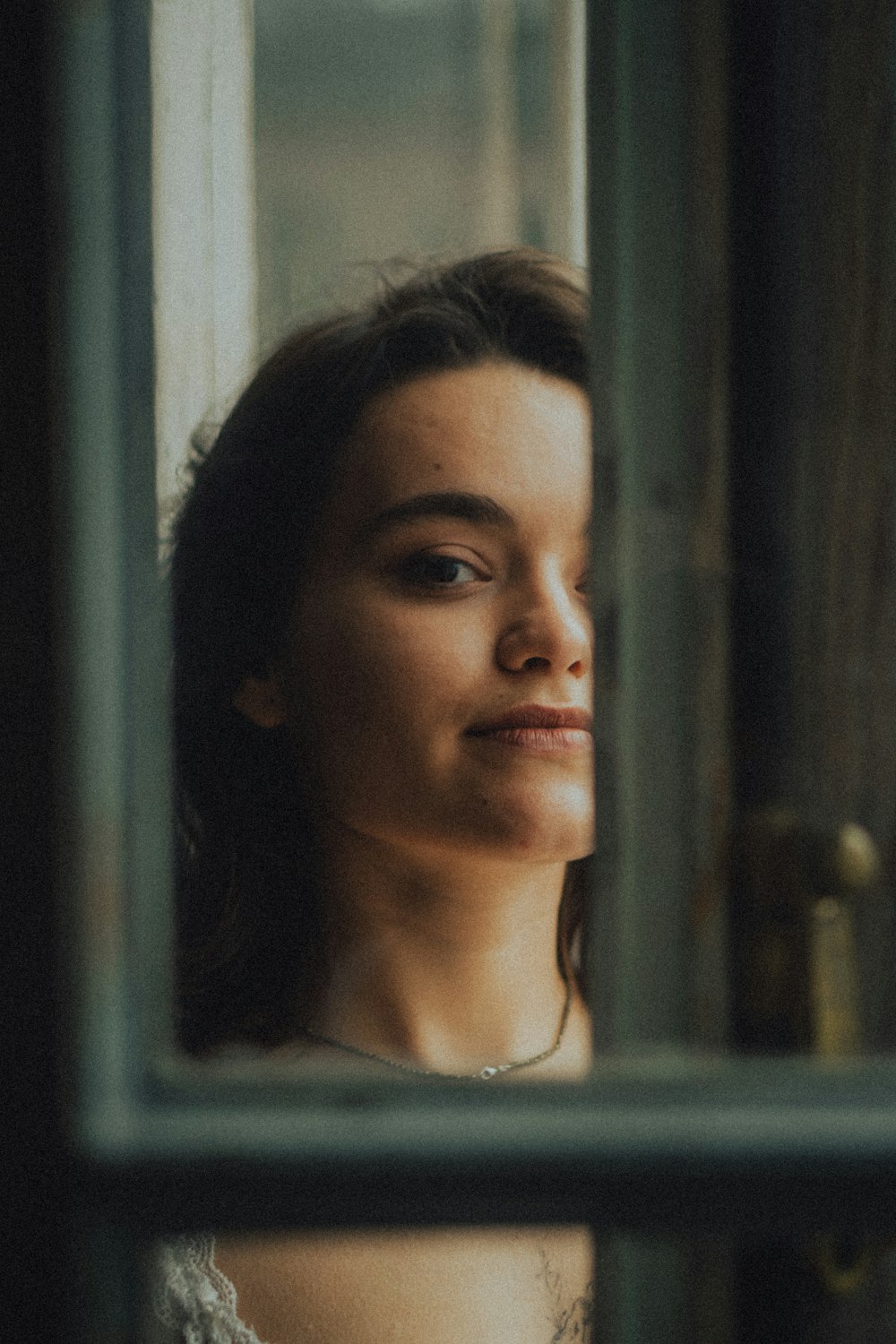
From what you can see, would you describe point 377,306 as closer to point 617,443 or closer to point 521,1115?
point 617,443

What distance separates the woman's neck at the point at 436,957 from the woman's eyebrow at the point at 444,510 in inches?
9.1

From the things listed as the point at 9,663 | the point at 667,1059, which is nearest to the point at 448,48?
the point at 9,663

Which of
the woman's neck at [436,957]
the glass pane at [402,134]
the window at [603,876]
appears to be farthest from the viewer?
the woman's neck at [436,957]

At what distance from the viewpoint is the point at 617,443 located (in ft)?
2.04

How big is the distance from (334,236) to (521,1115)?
58 cm

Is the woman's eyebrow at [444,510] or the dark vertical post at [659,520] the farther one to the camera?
the woman's eyebrow at [444,510]

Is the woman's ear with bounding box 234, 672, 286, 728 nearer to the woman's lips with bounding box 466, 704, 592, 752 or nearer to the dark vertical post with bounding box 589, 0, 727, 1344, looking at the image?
the woman's lips with bounding box 466, 704, 592, 752

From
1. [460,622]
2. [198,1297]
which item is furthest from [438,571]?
[198,1297]

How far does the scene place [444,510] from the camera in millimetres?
885

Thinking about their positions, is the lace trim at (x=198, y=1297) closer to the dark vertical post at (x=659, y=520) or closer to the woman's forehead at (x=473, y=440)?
the dark vertical post at (x=659, y=520)

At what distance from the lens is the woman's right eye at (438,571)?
88 cm

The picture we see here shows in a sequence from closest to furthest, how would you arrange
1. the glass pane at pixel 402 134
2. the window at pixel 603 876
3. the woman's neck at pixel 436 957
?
the window at pixel 603 876
the glass pane at pixel 402 134
the woman's neck at pixel 436 957

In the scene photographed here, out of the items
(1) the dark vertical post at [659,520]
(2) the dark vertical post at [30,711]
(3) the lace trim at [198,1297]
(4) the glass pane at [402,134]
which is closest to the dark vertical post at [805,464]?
(1) the dark vertical post at [659,520]

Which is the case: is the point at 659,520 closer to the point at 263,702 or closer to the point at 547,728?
the point at 547,728
